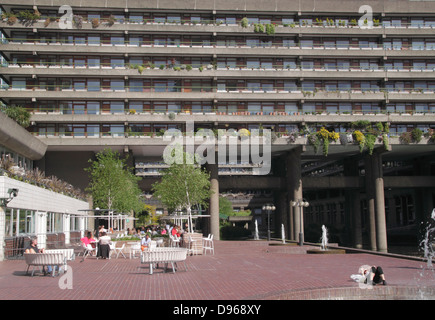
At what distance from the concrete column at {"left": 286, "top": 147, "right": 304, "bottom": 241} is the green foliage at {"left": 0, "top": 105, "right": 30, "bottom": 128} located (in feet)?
90.5

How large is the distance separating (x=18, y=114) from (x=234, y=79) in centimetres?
2244

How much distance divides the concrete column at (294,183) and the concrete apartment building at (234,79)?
154mm

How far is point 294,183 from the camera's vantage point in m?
53.1

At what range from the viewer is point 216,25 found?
53219 millimetres

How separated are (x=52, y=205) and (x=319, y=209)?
75.0 m

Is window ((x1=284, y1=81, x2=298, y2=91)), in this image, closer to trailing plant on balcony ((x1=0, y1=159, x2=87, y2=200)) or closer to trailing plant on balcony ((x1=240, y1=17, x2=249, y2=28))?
trailing plant on balcony ((x1=240, y1=17, x2=249, y2=28))

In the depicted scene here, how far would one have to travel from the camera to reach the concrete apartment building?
5069 centimetres

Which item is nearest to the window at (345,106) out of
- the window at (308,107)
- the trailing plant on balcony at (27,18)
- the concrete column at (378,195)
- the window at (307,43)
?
the window at (308,107)

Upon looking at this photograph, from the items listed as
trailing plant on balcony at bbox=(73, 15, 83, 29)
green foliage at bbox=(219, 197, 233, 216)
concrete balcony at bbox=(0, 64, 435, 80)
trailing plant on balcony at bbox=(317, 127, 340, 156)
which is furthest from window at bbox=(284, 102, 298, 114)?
green foliage at bbox=(219, 197, 233, 216)

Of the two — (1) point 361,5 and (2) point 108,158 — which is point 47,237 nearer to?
(2) point 108,158

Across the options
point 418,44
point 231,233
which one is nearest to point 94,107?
point 231,233

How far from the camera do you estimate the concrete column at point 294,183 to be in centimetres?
5300

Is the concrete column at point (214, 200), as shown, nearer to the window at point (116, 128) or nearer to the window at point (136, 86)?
the window at point (116, 128)

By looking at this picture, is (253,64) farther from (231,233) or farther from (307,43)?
(231,233)
